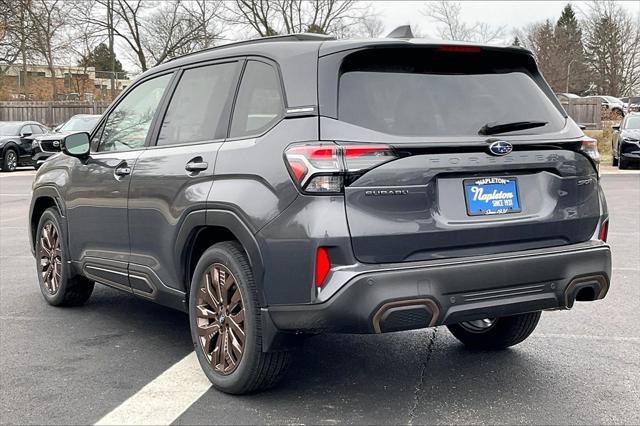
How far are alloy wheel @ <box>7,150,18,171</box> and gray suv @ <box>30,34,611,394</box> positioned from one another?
1973 cm

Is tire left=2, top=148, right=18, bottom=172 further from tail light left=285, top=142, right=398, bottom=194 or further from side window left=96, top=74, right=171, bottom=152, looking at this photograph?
tail light left=285, top=142, right=398, bottom=194

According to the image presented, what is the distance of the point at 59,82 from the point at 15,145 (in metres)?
28.4

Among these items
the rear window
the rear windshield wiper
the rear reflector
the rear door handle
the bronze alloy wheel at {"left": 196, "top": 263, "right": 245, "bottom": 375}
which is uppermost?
the rear window

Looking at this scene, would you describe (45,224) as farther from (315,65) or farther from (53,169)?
(315,65)

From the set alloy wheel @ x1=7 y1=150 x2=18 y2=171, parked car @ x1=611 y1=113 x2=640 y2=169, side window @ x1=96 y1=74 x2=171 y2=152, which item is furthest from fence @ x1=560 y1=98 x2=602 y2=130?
side window @ x1=96 y1=74 x2=171 y2=152

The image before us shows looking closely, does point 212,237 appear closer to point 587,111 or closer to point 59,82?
point 587,111

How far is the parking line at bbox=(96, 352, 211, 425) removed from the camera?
12.3 feet

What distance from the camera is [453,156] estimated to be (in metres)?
3.69

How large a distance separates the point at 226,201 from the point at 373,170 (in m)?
0.82

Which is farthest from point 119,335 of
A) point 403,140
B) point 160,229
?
point 403,140

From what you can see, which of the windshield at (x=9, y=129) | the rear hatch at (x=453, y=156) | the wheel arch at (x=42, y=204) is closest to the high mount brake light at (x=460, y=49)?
the rear hatch at (x=453, y=156)

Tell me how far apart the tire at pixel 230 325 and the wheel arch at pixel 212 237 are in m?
0.08

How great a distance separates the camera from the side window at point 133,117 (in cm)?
501

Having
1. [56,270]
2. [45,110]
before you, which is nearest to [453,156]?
[56,270]
